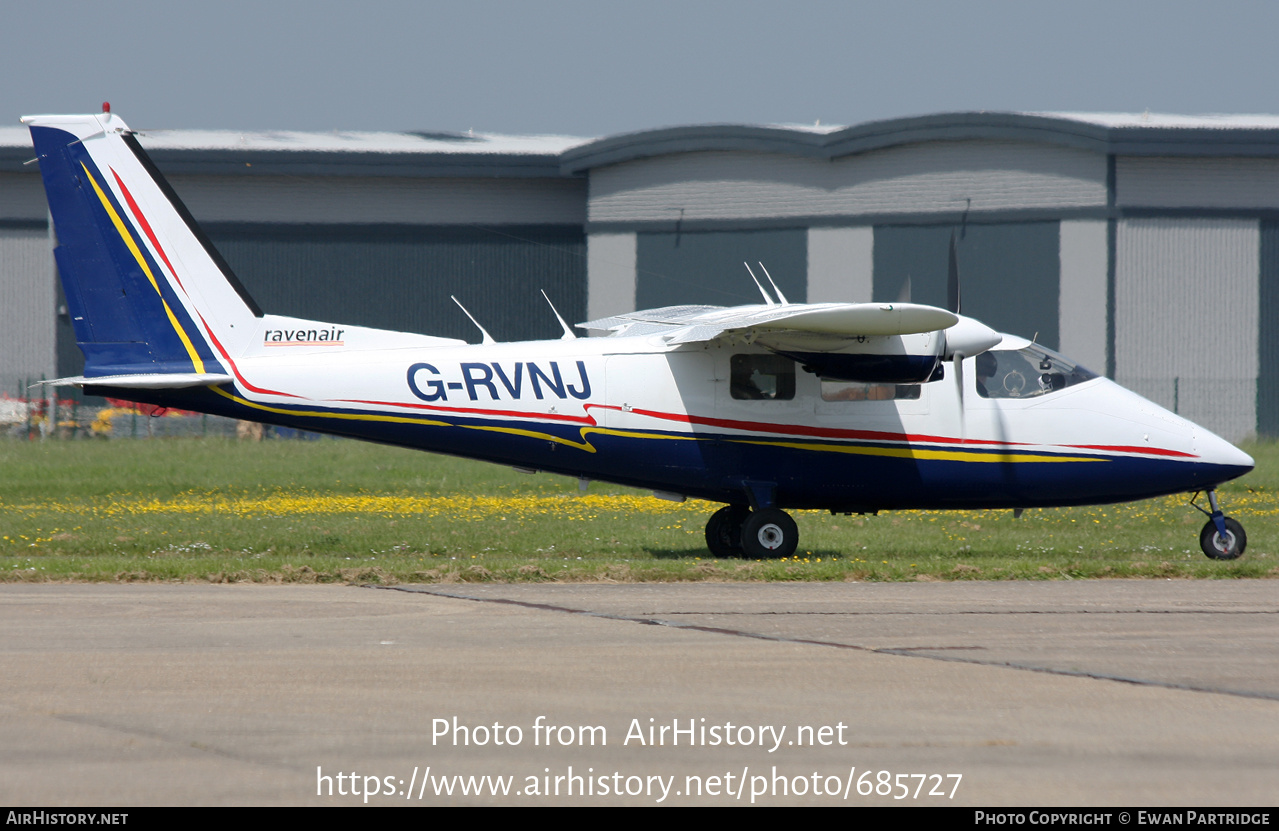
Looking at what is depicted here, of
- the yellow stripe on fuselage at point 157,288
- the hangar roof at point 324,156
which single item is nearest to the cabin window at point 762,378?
the yellow stripe on fuselage at point 157,288

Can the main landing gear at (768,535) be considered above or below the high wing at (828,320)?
below

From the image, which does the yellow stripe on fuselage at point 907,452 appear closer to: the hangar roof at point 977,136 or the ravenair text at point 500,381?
the ravenair text at point 500,381

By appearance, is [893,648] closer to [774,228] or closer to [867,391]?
[867,391]

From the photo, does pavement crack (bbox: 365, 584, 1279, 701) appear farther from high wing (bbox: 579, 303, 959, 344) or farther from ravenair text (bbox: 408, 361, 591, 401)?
high wing (bbox: 579, 303, 959, 344)

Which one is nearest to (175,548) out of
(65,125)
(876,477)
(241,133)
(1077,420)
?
(65,125)

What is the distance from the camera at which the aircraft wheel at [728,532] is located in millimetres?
17641

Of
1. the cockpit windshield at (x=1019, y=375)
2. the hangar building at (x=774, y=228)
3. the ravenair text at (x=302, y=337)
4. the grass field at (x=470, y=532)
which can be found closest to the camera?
the grass field at (x=470, y=532)

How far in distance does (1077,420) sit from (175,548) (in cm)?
1174

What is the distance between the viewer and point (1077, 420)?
1672 cm

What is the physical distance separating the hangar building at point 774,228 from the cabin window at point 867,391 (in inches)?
983

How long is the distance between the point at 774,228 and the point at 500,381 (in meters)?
27.8

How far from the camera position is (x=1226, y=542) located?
1642cm
